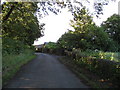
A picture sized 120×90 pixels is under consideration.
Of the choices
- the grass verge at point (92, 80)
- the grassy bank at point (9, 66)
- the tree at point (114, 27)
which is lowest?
the grass verge at point (92, 80)

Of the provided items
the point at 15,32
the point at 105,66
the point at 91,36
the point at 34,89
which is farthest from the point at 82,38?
the point at 34,89

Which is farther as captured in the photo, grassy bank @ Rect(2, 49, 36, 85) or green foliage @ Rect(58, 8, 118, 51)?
green foliage @ Rect(58, 8, 118, 51)

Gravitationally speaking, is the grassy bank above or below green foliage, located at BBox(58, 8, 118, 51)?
below

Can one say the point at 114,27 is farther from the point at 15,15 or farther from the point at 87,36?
the point at 15,15

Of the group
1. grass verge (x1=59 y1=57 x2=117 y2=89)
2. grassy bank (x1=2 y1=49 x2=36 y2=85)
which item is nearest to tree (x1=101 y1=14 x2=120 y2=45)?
grassy bank (x1=2 y1=49 x2=36 y2=85)

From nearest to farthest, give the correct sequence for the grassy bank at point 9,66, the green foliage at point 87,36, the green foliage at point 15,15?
1. the grassy bank at point 9,66
2. the green foliage at point 15,15
3. the green foliage at point 87,36

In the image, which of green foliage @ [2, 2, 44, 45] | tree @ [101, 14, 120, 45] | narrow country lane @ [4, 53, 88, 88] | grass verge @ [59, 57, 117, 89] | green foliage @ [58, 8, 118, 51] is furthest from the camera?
tree @ [101, 14, 120, 45]

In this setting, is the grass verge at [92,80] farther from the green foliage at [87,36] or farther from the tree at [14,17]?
the green foliage at [87,36]

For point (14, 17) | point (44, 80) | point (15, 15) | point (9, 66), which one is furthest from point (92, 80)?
point (14, 17)

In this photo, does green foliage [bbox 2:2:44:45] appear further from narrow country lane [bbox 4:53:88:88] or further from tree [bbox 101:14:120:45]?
tree [bbox 101:14:120:45]

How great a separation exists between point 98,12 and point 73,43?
13146 millimetres

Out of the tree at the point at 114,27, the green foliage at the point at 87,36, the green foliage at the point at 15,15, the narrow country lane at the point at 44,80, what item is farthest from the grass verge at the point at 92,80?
the tree at the point at 114,27

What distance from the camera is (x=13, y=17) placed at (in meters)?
14.3

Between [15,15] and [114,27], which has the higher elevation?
[114,27]
